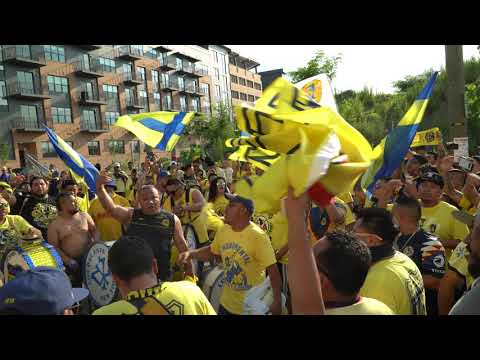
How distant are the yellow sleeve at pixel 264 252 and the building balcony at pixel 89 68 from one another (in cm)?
4312

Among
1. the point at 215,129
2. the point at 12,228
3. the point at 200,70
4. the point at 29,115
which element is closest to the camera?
the point at 12,228

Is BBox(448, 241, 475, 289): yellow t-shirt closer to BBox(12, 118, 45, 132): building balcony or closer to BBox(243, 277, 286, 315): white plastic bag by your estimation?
BBox(243, 277, 286, 315): white plastic bag

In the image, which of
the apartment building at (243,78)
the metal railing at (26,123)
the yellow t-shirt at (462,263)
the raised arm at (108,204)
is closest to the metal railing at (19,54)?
the metal railing at (26,123)

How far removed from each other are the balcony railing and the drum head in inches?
1626

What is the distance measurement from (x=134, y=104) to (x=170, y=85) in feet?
26.8

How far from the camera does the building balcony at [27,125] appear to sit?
37.7 metres

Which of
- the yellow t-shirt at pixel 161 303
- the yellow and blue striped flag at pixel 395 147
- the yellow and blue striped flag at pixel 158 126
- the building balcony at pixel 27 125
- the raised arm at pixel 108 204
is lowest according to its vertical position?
the yellow t-shirt at pixel 161 303

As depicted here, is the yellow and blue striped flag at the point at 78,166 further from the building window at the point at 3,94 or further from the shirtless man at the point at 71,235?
the building window at the point at 3,94

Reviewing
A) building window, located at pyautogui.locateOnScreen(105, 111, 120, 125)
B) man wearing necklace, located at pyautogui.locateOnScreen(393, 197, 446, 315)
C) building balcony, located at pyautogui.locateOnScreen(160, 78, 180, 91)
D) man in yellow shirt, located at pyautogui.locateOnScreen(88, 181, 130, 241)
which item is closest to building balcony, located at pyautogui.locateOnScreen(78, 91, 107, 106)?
building window, located at pyautogui.locateOnScreen(105, 111, 120, 125)

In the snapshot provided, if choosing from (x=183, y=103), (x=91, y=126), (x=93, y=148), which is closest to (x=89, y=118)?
(x=91, y=126)

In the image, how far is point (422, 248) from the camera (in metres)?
3.20

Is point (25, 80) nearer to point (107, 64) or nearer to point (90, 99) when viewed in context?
point (90, 99)
